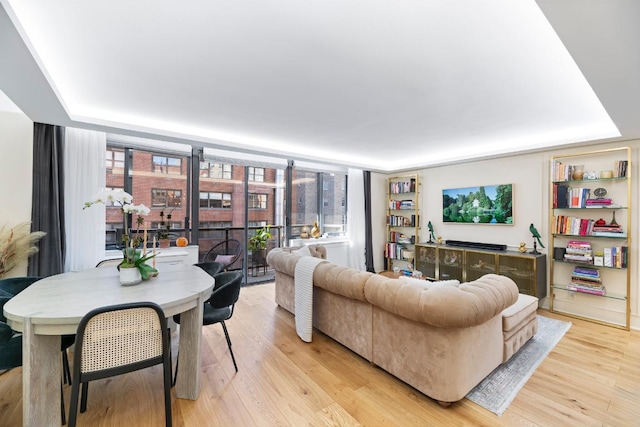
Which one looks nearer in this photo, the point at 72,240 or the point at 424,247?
the point at 72,240

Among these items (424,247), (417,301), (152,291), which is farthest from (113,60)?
(424,247)

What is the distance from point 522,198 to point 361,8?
417 centimetres

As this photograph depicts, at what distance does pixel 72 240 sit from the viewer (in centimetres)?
334

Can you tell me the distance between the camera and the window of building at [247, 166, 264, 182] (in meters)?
4.97

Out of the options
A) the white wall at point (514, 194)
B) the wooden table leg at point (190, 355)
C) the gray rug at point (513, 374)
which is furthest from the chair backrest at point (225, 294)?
the white wall at point (514, 194)

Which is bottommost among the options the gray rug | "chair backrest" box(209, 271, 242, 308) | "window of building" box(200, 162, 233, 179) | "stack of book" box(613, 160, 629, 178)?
the gray rug

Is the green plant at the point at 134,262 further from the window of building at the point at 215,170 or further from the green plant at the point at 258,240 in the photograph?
the green plant at the point at 258,240

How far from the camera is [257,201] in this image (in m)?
5.12

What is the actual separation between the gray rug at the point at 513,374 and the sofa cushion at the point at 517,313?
13.0 inches

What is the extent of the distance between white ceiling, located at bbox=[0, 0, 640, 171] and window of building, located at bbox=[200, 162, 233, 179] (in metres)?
0.92

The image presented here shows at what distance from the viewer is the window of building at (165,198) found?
4141 mm

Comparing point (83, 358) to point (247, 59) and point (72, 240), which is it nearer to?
point (247, 59)

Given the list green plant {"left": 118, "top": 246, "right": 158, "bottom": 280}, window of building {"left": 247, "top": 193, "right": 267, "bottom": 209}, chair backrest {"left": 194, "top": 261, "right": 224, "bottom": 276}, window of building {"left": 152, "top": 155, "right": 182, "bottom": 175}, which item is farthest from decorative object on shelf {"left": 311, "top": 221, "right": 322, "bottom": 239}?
green plant {"left": 118, "top": 246, "right": 158, "bottom": 280}

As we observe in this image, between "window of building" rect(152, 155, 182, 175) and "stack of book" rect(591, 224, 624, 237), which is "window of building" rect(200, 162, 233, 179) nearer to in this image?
"window of building" rect(152, 155, 182, 175)
